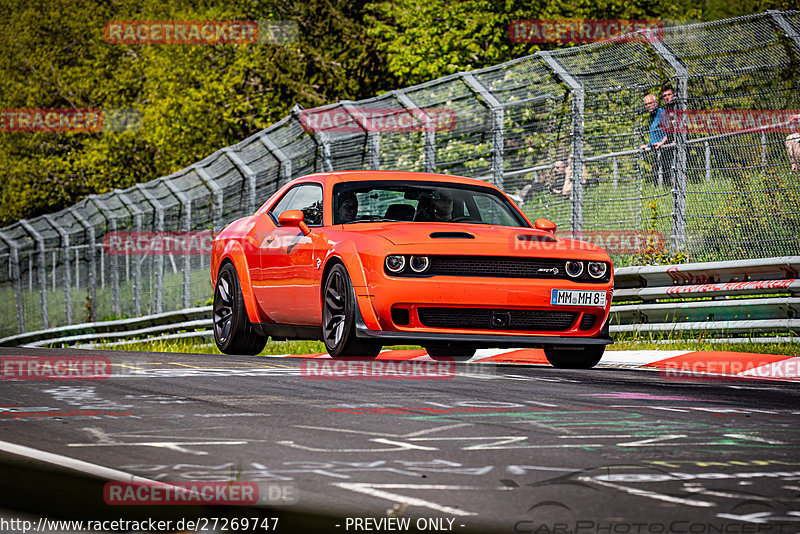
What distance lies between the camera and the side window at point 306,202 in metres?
10.5

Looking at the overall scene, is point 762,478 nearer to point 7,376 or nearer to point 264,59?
point 7,376

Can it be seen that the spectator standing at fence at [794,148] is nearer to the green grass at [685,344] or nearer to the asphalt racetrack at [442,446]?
the green grass at [685,344]

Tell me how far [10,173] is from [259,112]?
44.9ft

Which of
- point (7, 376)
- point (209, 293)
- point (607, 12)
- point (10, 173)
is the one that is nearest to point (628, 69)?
point (7, 376)

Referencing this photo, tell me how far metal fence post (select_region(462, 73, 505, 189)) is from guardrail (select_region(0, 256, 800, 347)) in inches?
84.1

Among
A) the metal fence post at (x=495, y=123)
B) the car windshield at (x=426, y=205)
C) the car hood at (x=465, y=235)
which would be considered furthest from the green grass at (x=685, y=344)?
the metal fence post at (x=495, y=123)

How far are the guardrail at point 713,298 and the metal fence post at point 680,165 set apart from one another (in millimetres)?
589

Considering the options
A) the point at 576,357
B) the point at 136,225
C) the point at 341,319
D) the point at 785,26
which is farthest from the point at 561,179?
the point at 136,225

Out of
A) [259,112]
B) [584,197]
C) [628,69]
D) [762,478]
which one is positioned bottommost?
[762,478]

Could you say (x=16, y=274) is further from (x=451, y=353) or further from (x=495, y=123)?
(x=451, y=353)

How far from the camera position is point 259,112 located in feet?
126

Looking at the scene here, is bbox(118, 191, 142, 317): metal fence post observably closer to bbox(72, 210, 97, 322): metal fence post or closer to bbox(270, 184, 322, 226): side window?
bbox(72, 210, 97, 322): metal fence post

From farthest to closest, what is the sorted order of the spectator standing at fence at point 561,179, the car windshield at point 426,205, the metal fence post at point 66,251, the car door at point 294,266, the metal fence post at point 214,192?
the metal fence post at point 66,251
the metal fence post at point 214,192
the spectator standing at fence at point 561,179
the car windshield at point 426,205
the car door at point 294,266

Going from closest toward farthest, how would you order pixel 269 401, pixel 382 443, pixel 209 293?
pixel 382 443, pixel 269 401, pixel 209 293
